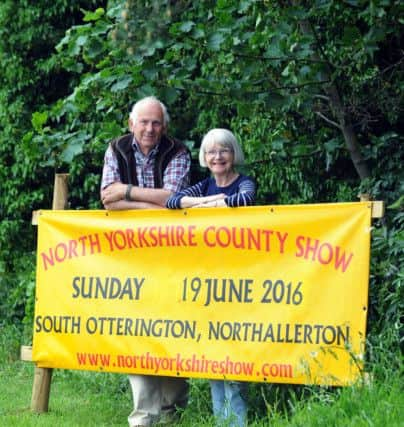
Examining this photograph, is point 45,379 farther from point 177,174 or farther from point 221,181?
point 221,181

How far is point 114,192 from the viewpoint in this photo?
24.8 ft

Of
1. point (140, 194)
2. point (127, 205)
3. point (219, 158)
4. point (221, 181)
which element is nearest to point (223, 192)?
point (221, 181)

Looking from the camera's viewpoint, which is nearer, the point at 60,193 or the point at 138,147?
the point at 138,147

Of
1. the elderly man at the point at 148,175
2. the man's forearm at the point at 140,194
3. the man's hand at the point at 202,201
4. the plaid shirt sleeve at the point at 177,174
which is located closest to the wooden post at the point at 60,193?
the elderly man at the point at 148,175

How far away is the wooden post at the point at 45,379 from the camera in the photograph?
8008 mm

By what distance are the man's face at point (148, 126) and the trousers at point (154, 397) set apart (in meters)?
1.55

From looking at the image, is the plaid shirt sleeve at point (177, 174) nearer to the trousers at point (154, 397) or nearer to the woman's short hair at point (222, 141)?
the woman's short hair at point (222, 141)

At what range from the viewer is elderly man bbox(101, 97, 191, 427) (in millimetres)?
7492

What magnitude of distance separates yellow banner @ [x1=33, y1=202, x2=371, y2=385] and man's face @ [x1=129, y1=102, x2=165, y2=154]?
475 mm

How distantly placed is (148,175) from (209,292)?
99 cm

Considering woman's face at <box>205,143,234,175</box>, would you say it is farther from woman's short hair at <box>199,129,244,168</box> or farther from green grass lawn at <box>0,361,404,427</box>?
green grass lawn at <box>0,361,404,427</box>

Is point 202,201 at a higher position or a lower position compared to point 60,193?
lower

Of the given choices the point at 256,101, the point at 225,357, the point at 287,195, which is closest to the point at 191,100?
the point at 287,195

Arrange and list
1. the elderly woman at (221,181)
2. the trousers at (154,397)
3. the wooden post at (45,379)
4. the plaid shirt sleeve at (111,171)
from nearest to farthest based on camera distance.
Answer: the elderly woman at (221,181), the trousers at (154,397), the plaid shirt sleeve at (111,171), the wooden post at (45,379)
